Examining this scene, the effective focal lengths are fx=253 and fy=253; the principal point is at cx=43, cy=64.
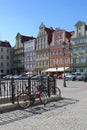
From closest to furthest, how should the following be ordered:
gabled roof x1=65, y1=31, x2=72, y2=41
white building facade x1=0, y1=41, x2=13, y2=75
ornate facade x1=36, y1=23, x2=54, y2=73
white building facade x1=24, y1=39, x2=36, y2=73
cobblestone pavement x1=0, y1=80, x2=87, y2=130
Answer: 1. cobblestone pavement x1=0, y1=80, x2=87, y2=130
2. gabled roof x1=65, y1=31, x2=72, y2=41
3. ornate facade x1=36, y1=23, x2=54, y2=73
4. white building facade x1=24, y1=39, x2=36, y2=73
5. white building facade x1=0, y1=41, x2=13, y2=75

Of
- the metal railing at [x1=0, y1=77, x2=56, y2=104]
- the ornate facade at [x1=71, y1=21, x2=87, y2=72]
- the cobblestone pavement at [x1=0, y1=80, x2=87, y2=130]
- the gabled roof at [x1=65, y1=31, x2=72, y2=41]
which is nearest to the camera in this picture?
the cobblestone pavement at [x1=0, y1=80, x2=87, y2=130]

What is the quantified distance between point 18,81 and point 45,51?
64.2 metres

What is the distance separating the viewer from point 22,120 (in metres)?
8.73

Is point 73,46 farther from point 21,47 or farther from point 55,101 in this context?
point 55,101

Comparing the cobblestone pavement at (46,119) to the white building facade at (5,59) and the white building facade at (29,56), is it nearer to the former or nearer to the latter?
the white building facade at (29,56)

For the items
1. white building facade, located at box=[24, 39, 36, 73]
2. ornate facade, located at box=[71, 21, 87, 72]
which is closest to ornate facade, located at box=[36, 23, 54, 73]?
white building facade, located at box=[24, 39, 36, 73]

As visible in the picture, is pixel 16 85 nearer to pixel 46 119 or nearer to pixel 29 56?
pixel 46 119

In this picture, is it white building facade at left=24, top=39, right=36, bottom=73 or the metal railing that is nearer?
the metal railing

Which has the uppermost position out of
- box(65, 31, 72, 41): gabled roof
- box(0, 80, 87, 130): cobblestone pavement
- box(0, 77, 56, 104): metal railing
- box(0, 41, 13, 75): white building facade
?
box(65, 31, 72, 41): gabled roof

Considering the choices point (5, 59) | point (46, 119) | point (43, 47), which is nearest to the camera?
point (46, 119)

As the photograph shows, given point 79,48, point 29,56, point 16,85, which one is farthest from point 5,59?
point 16,85

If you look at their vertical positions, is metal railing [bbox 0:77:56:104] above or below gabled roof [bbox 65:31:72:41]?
below

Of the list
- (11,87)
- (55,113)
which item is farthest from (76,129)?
(11,87)

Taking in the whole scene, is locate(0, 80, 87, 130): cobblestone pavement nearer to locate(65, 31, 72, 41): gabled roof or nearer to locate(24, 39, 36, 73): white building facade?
locate(65, 31, 72, 41): gabled roof
